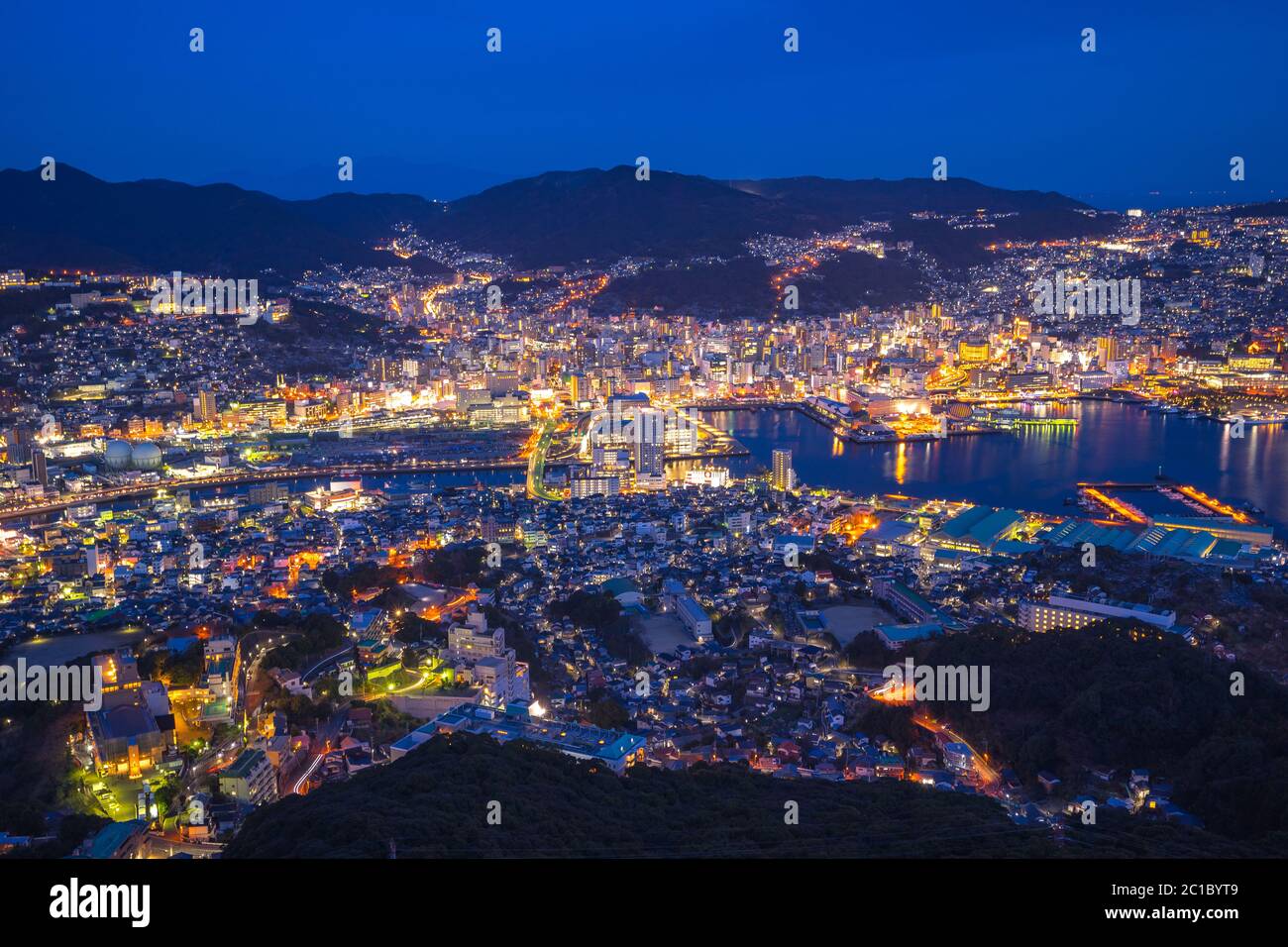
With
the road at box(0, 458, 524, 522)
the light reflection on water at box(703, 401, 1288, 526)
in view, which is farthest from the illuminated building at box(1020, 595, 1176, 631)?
the road at box(0, 458, 524, 522)

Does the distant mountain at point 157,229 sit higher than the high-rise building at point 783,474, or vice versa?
the distant mountain at point 157,229

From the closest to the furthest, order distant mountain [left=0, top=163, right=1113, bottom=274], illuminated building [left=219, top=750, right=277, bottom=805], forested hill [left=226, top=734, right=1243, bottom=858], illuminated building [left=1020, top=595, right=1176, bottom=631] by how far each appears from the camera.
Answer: forested hill [left=226, top=734, right=1243, bottom=858] < illuminated building [left=219, top=750, right=277, bottom=805] < illuminated building [left=1020, top=595, right=1176, bottom=631] < distant mountain [left=0, top=163, right=1113, bottom=274]

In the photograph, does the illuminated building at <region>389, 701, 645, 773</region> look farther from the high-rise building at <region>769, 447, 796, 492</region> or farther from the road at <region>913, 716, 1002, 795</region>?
the high-rise building at <region>769, 447, 796, 492</region>

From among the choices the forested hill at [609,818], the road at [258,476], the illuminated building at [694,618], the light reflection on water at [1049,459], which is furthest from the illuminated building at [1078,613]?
the road at [258,476]

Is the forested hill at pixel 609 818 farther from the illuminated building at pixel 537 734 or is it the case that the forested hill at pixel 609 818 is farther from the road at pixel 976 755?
the road at pixel 976 755

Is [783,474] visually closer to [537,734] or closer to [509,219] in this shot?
[537,734]
